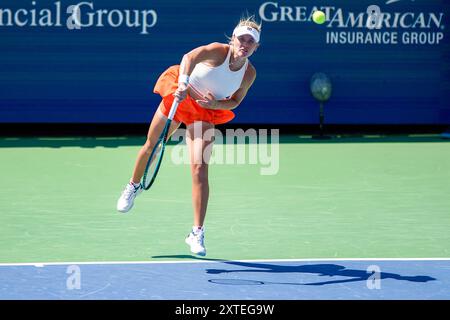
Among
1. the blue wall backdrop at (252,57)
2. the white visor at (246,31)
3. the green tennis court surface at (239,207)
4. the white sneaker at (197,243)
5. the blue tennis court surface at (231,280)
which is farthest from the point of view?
the blue wall backdrop at (252,57)

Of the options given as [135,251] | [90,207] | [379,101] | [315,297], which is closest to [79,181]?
[90,207]

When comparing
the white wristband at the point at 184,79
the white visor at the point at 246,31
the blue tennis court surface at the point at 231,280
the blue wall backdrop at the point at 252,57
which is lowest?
the blue tennis court surface at the point at 231,280

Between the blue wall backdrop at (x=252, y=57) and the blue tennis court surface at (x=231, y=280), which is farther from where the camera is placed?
the blue wall backdrop at (x=252, y=57)

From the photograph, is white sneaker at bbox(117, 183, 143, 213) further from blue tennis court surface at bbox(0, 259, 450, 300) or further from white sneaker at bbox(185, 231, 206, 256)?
blue tennis court surface at bbox(0, 259, 450, 300)

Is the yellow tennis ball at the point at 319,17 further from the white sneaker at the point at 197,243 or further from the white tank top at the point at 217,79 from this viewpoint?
the white sneaker at the point at 197,243

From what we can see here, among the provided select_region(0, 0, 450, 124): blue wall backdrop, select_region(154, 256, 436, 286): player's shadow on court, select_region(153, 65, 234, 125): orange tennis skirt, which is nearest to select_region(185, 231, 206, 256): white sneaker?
select_region(154, 256, 436, 286): player's shadow on court

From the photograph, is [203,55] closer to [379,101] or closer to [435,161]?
[435,161]

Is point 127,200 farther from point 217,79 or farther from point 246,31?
point 246,31

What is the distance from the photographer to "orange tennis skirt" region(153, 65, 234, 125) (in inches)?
293

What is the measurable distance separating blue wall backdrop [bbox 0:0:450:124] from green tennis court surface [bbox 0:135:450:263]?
186 centimetres

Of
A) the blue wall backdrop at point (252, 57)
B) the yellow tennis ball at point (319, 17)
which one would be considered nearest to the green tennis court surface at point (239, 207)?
the blue wall backdrop at point (252, 57)

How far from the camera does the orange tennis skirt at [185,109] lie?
745cm

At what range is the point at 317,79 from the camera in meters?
16.2

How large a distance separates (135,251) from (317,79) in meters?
9.27
